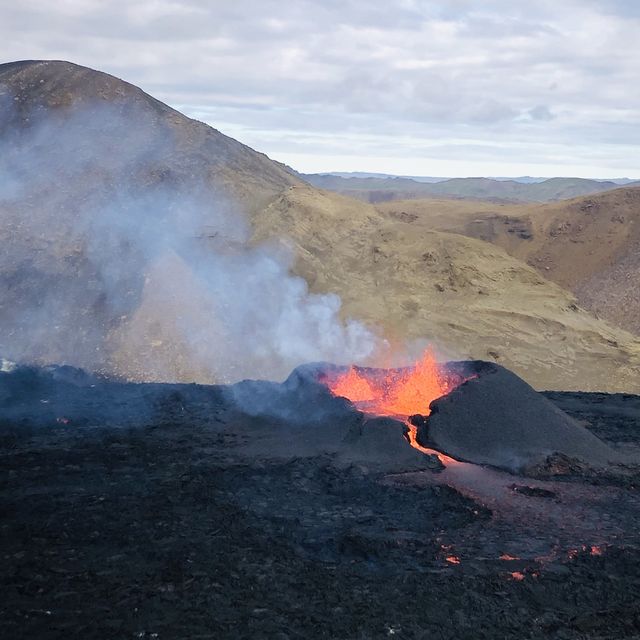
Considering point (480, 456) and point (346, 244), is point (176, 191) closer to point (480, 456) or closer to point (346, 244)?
point (346, 244)

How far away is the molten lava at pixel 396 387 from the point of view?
17.6 m

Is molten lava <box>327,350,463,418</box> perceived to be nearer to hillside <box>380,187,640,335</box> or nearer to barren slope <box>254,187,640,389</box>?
barren slope <box>254,187,640,389</box>

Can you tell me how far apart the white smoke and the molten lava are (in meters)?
5.88

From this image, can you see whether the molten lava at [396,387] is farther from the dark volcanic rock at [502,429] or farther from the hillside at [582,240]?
the hillside at [582,240]

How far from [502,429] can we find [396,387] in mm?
3293

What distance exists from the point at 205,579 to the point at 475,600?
12.9ft

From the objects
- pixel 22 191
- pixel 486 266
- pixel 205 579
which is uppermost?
pixel 22 191

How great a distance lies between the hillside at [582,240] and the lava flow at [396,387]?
2298 cm

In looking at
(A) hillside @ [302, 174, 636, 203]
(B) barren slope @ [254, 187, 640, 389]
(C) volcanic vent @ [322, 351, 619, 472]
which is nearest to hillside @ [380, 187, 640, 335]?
(B) barren slope @ [254, 187, 640, 389]

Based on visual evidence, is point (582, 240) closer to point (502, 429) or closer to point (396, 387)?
point (396, 387)

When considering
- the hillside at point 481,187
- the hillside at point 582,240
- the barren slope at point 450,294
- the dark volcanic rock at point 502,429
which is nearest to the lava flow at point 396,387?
the dark volcanic rock at point 502,429

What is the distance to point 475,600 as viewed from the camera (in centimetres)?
972

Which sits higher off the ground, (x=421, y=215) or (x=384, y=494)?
(x=421, y=215)

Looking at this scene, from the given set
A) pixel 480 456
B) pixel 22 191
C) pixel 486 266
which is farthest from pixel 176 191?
pixel 480 456
